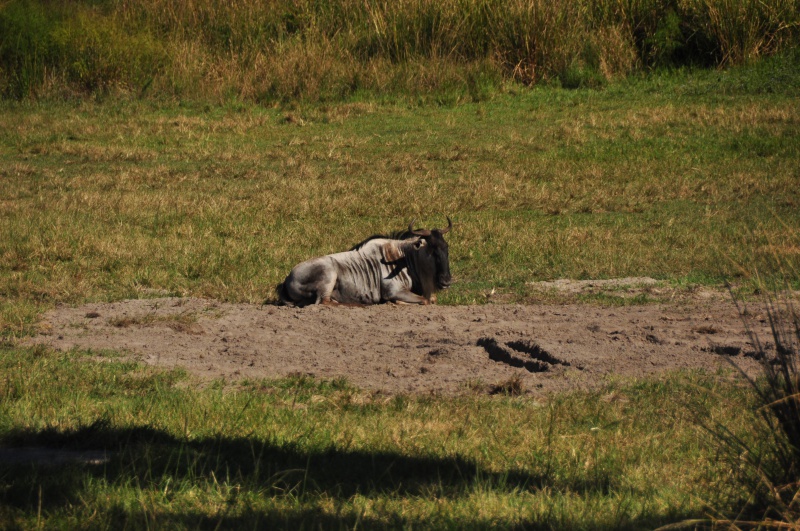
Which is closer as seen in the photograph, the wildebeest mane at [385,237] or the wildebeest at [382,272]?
the wildebeest at [382,272]

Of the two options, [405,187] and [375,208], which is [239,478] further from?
[405,187]

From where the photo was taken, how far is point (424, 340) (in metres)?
8.25

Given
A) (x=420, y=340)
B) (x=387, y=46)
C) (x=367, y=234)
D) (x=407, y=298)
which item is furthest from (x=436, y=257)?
(x=387, y=46)

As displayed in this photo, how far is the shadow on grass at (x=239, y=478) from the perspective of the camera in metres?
4.48

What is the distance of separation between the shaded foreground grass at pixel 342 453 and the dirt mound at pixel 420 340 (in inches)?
16.1

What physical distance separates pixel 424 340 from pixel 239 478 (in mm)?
3376

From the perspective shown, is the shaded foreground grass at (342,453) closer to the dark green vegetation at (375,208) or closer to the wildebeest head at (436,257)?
the dark green vegetation at (375,208)

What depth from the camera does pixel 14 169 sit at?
1572 cm

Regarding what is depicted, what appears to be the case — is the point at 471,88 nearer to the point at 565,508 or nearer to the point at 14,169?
the point at 14,169

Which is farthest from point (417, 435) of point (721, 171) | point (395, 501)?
point (721, 171)

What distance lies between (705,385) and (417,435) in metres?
2.33

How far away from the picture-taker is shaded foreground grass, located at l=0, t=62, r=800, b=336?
417 inches

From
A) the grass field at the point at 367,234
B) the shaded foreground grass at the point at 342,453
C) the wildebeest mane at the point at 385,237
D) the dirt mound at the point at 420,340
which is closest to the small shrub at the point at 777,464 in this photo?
the shaded foreground grass at the point at 342,453

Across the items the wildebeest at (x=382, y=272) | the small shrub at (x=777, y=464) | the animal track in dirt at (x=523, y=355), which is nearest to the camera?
the small shrub at (x=777, y=464)
